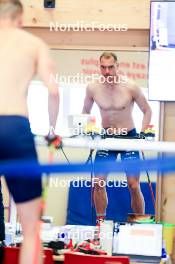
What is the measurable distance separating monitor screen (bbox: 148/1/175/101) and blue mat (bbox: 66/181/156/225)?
2.36 ft

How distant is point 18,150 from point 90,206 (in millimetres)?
1995

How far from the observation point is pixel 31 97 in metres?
4.39

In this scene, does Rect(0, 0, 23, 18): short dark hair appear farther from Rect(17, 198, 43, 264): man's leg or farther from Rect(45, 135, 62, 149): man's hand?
Rect(17, 198, 43, 264): man's leg

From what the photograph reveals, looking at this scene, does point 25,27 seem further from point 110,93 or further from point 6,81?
point 6,81

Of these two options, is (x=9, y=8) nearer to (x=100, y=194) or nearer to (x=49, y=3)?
(x=49, y=3)

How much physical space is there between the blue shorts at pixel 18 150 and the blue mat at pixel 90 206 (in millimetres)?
1887

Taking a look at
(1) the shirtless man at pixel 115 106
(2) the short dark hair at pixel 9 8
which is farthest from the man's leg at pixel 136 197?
(2) the short dark hair at pixel 9 8

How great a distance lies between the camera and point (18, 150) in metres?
2.51

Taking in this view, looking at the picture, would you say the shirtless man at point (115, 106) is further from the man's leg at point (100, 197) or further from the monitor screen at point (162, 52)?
the monitor screen at point (162, 52)

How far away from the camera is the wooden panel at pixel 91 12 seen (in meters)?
4.40

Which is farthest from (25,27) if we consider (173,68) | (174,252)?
(174,252)

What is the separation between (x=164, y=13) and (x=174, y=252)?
5.95ft

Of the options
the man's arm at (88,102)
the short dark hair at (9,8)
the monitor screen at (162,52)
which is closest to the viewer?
the short dark hair at (9,8)

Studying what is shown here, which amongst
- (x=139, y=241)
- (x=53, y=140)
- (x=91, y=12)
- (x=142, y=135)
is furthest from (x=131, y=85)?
(x=53, y=140)
